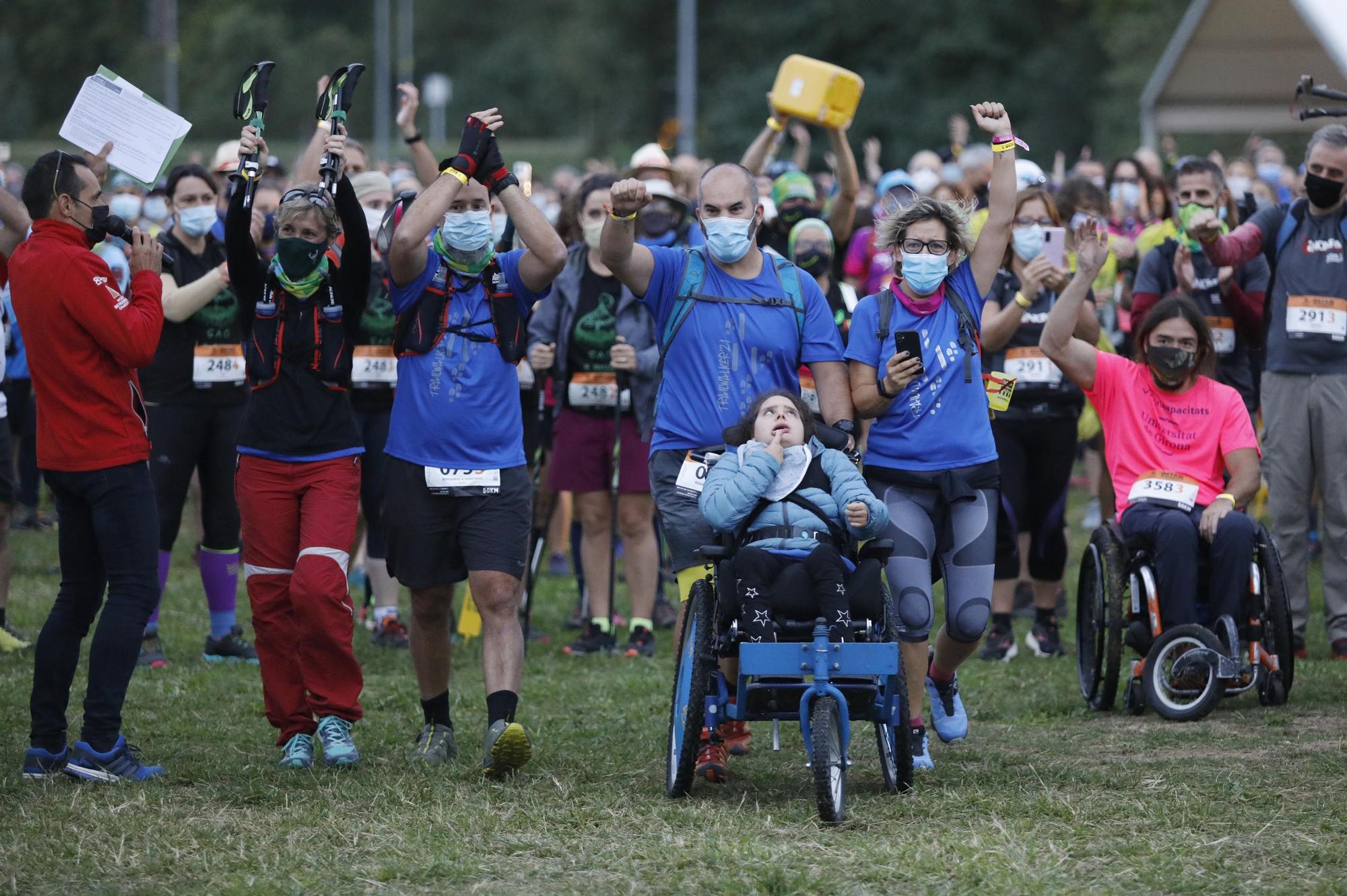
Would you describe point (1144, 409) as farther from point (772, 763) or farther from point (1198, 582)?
point (772, 763)

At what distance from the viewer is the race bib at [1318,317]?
861 cm

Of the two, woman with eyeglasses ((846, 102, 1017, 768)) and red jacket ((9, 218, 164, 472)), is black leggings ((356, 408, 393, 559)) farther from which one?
woman with eyeglasses ((846, 102, 1017, 768))

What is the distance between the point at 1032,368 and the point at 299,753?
435cm

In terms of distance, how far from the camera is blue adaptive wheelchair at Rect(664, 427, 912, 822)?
5.63 metres

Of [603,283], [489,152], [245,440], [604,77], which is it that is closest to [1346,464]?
[603,283]

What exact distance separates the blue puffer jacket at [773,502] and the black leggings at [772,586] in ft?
0.20

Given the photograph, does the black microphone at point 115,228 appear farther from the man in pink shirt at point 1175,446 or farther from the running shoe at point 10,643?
the man in pink shirt at point 1175,446

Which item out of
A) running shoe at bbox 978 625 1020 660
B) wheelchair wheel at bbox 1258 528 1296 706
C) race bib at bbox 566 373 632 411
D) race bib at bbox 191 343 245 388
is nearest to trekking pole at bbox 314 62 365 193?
race bib at bbox 191 343 245 388

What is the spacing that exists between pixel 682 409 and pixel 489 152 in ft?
3.79

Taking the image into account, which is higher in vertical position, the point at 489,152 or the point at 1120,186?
the point at 1120,186

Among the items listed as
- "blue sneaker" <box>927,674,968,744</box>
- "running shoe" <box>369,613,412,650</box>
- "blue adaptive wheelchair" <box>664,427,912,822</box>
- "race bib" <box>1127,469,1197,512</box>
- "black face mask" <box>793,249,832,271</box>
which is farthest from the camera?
"black face mask" <box>793,249,832,271</box>

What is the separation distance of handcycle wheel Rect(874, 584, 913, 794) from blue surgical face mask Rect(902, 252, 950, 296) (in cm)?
123

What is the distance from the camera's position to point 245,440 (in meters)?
6.66

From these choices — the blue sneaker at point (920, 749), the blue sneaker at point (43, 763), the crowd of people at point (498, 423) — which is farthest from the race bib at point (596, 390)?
the blue sneaker at point (43, 763)
